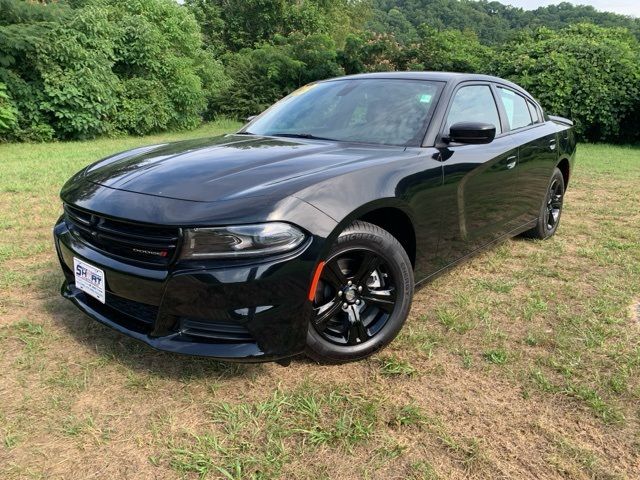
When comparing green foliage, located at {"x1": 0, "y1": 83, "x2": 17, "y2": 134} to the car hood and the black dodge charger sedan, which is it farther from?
the car hood

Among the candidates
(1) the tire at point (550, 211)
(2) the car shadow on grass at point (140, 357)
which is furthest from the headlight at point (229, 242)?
(1) the tire at point (550, 211)

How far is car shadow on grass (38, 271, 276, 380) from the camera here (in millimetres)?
2381

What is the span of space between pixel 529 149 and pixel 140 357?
3.02 meters

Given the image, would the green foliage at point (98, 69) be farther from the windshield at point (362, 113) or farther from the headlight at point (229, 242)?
the headlight at point (229, 242)

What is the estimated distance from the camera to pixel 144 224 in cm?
205

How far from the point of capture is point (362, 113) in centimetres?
312

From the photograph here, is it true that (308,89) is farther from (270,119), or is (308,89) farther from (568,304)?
(568,304)

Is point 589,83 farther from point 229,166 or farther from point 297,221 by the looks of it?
point 297,221

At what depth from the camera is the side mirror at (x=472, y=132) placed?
9.14 ft

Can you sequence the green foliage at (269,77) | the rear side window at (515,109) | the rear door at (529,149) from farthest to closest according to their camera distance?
the green foliage at (269,77) → the rear side window at (515,109) → the rear door at (529,149)

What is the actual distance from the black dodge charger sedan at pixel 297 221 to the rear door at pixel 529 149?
288mm

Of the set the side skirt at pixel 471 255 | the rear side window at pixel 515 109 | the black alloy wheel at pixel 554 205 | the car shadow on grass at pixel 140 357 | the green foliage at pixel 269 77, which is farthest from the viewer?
the green foliage at pixel 269 77

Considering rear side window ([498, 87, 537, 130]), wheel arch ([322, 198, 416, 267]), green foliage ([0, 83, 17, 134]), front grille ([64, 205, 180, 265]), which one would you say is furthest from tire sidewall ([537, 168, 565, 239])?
green foliage ([0, 83, 17, 134])

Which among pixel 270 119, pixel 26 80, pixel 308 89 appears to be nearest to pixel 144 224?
pixel 270 119
